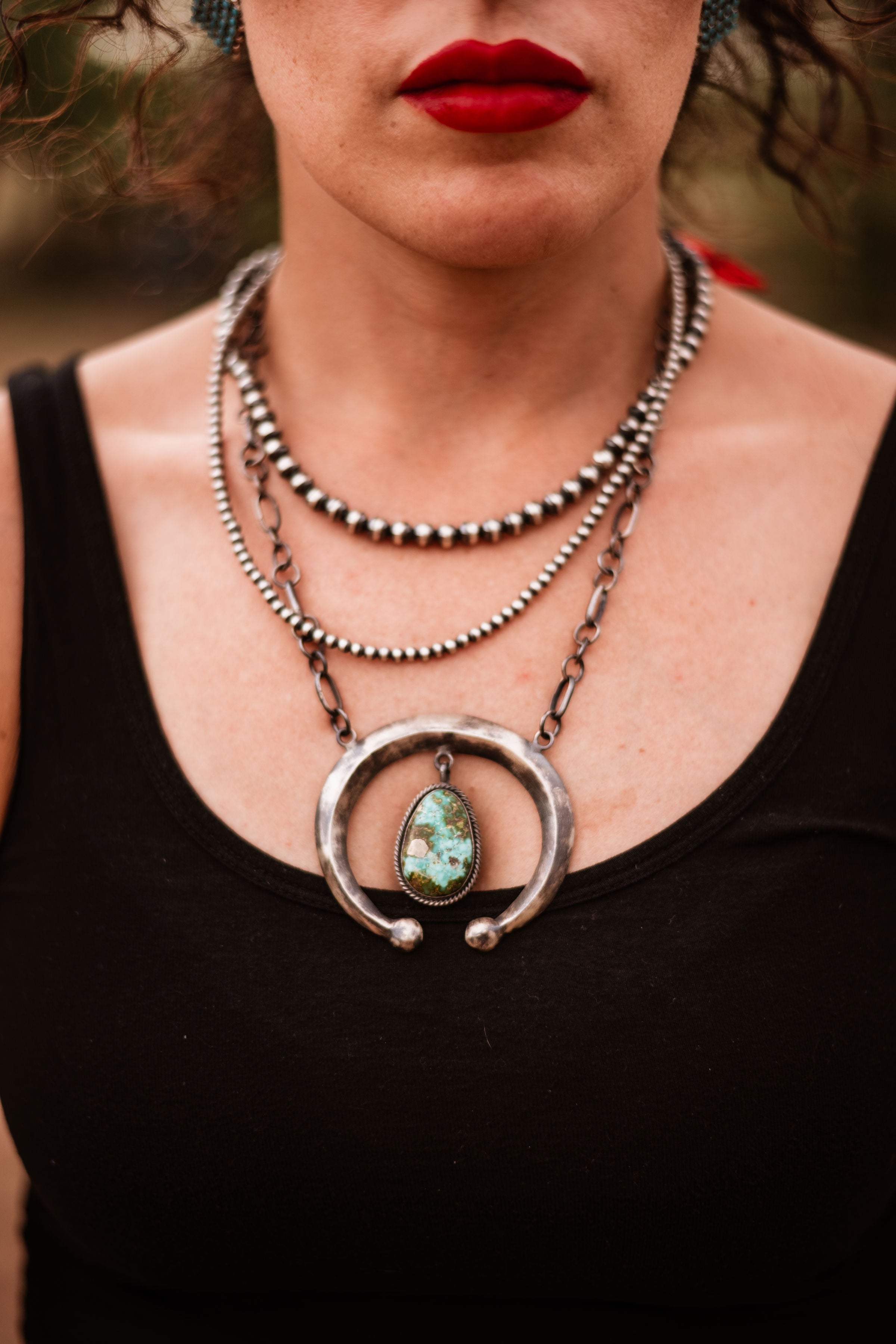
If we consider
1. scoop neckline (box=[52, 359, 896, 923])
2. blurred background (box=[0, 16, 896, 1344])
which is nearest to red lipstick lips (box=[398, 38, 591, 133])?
scoop neckline (box=[52, 359, 896, 923])

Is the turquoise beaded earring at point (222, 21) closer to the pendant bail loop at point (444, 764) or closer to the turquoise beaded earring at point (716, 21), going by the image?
the turquoise beaded earring at point (716, 21)

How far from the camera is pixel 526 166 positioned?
1.18 m

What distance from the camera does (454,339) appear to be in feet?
4.79

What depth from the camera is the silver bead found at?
1.44m

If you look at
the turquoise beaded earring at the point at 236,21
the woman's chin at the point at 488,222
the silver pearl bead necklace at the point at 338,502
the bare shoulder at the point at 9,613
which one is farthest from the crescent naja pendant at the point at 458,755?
the turquoise beaded earring at the point at 236,21

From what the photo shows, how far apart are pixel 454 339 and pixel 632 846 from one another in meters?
0.61

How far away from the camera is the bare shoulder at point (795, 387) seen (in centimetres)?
148

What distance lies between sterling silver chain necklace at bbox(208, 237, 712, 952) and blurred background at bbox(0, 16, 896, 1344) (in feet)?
1.04

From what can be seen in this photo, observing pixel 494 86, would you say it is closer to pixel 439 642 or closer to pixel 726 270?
pixel 439 642

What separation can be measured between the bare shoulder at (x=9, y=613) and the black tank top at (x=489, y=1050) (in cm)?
6

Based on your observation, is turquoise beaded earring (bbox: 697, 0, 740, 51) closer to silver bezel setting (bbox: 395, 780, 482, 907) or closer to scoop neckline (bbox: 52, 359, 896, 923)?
scoop neckline (bbox: 52, 359, 896, 923)

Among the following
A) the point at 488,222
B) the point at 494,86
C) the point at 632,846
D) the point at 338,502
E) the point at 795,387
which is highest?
the point at 494,86

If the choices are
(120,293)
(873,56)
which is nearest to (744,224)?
(873,56)

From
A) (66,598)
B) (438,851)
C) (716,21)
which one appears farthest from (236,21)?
(438,851)
